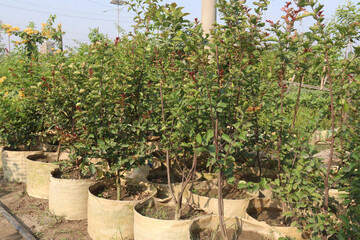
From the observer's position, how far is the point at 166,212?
9.21 feet

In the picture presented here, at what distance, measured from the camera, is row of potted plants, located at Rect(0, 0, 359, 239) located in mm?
1990

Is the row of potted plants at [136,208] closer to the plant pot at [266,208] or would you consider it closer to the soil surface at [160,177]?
the plant pot at [266,208]

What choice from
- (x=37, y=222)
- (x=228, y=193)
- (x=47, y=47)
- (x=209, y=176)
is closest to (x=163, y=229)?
(x=228, y=193)

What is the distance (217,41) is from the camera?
221cm

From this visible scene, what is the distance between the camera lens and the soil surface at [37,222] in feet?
9.96

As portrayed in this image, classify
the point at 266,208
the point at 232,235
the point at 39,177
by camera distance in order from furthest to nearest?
the point at 39,177 < the point at 266,208 < the point at 232,235

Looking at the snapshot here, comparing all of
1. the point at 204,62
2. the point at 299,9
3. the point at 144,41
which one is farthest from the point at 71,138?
the point at 299,9

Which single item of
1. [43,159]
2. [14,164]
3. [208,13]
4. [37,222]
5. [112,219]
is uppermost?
[208,13]

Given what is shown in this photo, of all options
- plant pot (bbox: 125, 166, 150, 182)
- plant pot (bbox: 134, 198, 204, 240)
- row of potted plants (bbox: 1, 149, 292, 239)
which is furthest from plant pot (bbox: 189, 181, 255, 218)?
plant pot (bbox: 125, 166, 150, 182)

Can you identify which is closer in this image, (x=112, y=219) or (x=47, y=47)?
(x=112, y=219)

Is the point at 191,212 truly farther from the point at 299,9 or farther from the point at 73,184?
the point at 299,9

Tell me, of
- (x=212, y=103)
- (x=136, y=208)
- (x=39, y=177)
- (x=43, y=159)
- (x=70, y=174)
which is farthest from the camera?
(x=43, y=159)

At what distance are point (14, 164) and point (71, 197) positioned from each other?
1.70 meters

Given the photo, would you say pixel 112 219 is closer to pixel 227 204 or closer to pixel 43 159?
pixel 227 204
